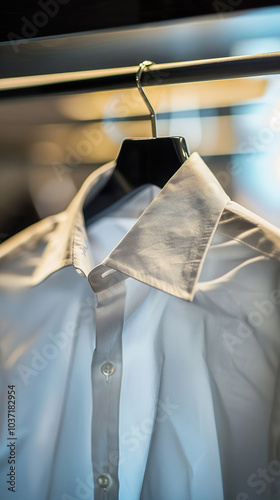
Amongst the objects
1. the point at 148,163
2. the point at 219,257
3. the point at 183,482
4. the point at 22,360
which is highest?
the point at 148,163

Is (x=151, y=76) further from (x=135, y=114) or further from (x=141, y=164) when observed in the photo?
(x=135, y=114)

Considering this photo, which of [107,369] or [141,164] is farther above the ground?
[141,164]

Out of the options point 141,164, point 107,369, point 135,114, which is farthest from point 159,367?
point 135,114

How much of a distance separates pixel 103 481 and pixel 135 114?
634mm

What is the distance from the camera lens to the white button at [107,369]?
0.50 meters

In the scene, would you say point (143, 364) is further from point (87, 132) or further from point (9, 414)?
point (87, 132)

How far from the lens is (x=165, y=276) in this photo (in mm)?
486

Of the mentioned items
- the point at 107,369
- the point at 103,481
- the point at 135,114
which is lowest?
the point at 103,481

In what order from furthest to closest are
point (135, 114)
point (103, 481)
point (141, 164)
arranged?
point (135, 114)
point (141, 164)
point (103, 481)

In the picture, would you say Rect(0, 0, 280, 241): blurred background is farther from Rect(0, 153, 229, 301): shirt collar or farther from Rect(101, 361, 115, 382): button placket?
Rect(101, 361, 115, 382): button placket

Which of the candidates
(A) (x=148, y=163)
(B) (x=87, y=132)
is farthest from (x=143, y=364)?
(B) (x=87, y=132)

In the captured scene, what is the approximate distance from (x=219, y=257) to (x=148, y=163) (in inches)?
7.4

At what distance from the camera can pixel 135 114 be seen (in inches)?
32.4

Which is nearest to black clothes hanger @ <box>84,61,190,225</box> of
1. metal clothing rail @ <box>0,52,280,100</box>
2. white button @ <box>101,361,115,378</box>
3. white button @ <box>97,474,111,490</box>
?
metal clothing rail @ <box>0,52,280,100</box>
